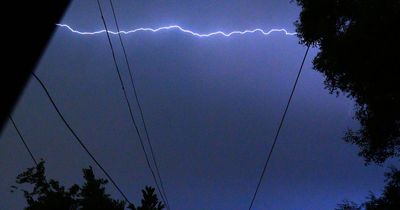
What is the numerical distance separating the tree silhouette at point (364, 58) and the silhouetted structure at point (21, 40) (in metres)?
5.49

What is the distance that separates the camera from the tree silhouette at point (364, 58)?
7199 millimetres

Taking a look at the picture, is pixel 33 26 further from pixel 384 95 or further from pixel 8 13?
pixel 384 95

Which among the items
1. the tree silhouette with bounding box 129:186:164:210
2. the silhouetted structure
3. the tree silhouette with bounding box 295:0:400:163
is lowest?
the tree silhouette with bounding box 129:186:164:210

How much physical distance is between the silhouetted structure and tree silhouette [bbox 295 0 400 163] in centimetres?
549

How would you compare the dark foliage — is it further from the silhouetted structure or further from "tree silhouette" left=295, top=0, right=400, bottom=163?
the silhouetted structure

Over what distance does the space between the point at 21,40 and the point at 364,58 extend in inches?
241

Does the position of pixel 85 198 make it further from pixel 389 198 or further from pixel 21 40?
pixel 389 198

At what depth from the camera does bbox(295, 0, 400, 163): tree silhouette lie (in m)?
7.20

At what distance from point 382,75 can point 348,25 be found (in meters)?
1.29

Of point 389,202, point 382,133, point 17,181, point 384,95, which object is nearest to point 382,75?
point 384,95

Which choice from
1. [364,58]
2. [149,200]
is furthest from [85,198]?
[364,58]

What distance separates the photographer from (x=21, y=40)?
4.70m

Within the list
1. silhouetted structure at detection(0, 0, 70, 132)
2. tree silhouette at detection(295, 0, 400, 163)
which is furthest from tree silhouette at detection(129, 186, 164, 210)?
tree silhouette at detection(295, 0, 400, 163)

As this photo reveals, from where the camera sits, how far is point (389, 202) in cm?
865
